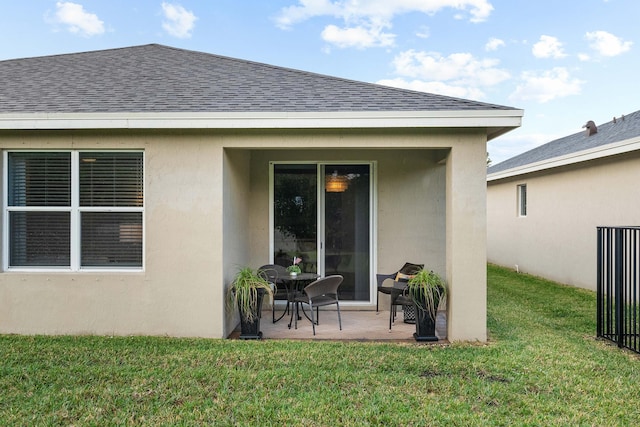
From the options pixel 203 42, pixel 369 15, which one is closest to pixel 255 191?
pixel 369 15

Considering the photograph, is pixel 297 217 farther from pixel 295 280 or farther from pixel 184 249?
pixel 184 249

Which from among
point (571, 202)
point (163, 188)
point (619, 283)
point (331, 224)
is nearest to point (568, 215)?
point (571, 202)

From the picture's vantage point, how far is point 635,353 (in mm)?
5047

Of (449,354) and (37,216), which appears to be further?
(37,216)

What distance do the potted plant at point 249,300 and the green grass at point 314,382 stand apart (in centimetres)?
33

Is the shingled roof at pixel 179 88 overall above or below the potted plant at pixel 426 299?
above

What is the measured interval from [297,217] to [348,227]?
0.92 m

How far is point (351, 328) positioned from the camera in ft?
20.2

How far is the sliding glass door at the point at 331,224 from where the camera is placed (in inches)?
290

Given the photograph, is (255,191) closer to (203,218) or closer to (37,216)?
(203,218)

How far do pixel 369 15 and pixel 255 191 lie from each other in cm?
1161

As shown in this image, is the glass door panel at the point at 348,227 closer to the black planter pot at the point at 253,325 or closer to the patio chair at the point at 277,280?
the patio chair at the point at 277,280

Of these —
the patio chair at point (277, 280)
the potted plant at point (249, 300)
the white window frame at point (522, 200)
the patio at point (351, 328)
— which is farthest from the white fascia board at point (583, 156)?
the potted plant at point (249, 300)

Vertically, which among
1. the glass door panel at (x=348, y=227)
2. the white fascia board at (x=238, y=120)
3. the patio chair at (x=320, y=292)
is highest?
the white fascia board at (x=238, y=120)
